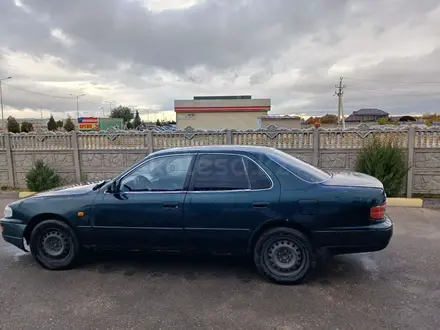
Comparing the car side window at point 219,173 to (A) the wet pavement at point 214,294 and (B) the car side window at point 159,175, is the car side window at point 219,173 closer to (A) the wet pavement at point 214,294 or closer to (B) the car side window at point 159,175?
(B) the car side window at point 159,175

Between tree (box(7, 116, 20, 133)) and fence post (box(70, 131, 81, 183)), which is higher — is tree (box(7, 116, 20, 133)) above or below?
above

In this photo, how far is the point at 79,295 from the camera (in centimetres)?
358

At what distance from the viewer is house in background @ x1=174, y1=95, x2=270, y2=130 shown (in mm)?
38250

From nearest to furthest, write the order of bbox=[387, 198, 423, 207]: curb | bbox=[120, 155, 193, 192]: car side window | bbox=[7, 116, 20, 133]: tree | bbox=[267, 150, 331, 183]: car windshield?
bbox=[267, 150, 331, 183]: car windshield, bbox=[120, 155, 193, 192]: car side window, bbox=[387, 198, 423, 207]: curb, bbox=[7, 116, 20, 133]: tree

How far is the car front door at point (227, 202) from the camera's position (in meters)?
3.71

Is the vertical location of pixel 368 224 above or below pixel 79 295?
above

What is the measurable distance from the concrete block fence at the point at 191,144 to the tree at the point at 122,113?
68369 mm

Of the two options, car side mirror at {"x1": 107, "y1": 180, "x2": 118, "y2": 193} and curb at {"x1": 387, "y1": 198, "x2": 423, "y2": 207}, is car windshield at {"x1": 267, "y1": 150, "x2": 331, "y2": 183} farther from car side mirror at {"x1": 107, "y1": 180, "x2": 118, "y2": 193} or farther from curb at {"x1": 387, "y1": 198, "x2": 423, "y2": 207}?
curb at {"x1": 387, "y1": 198, "x2": 423, "y2": 207}

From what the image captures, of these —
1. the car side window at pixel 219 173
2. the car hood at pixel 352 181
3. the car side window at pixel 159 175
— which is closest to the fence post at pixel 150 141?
the car side window at pixel 159 175

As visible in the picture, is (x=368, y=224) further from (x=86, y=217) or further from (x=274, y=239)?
(x=86, y=217)

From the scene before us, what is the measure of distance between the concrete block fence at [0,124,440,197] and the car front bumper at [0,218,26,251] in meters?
4.98

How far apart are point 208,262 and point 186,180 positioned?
1233 mm

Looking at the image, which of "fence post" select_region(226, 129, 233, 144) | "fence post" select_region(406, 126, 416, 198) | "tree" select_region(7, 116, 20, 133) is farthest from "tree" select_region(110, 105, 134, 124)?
Result: "fence post" select_region(406, 126, 416, 198)

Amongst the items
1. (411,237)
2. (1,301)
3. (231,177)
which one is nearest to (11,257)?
(1,301)
